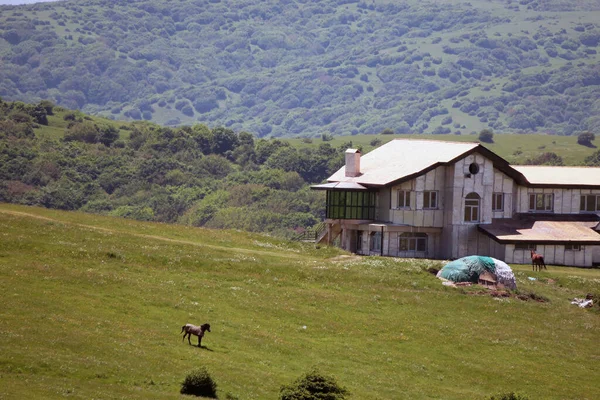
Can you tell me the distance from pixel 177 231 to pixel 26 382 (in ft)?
141

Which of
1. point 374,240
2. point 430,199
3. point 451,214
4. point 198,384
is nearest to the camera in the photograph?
point 198,384

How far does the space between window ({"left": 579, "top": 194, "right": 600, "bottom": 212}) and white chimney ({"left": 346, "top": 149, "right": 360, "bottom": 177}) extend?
62.9ft

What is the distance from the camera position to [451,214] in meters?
91.9

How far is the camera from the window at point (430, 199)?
92688 mm

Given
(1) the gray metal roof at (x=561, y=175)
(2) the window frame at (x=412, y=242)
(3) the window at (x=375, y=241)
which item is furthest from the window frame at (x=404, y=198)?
(1) the gray metal roof at (x=561, y=175)

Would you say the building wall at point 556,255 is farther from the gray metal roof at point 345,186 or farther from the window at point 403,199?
the gray metal roof at point 345,186

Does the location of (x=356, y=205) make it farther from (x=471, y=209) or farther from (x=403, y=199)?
(x=471, y=209)

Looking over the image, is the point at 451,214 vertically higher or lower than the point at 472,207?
lower

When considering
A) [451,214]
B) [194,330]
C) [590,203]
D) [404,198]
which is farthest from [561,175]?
[194,330]

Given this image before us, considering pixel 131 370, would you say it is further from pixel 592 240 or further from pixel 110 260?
pixel 592 240

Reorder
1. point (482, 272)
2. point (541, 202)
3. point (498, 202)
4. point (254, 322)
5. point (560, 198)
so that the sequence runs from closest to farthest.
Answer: point (254, 322), point (482, 272), point (498, 202), point (541, 202), point (560, 198)

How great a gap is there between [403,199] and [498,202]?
8.26 metres

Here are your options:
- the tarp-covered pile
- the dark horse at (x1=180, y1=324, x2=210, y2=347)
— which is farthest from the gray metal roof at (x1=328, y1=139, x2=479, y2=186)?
the dark horse at (x1=180, y1=324, x2=210, y2=347)

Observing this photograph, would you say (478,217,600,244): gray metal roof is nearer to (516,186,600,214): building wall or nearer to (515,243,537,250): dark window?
(515,243,537,250): dark window
